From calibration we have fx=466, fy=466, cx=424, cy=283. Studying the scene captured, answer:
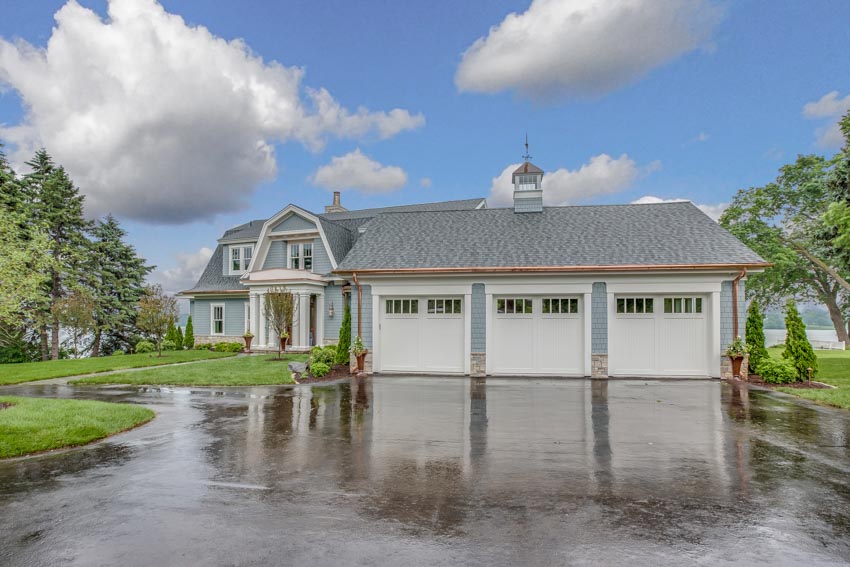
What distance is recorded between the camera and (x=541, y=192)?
18.0 meters

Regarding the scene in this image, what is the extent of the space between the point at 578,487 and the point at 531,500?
0.68 m

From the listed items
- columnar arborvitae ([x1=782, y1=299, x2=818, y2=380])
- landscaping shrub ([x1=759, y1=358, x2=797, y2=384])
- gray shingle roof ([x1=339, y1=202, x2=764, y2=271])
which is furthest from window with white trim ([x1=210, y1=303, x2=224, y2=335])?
columnar arborvitae ([x1=782, y1=299, x2=818, y2=380])

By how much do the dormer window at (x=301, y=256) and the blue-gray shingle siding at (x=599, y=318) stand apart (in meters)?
13.8

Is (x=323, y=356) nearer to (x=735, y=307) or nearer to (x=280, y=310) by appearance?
(x=280, y=310)

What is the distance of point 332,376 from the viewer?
14.4m

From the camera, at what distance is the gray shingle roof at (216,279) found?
25938 mm

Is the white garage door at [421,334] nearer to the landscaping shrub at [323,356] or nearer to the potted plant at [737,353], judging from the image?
the landscaping shrub at [323,356]

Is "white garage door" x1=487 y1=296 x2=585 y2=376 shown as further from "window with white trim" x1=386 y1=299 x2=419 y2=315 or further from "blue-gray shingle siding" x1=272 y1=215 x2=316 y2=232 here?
"blue-gray shingle siding" x1=272 y1=215 x2=316 y2=232

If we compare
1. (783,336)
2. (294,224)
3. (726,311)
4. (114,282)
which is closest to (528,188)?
(726,311)

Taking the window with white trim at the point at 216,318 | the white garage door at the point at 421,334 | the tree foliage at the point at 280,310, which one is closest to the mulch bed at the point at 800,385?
the white garage door at the point at 421,334

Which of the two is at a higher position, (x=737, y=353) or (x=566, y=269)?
(x=566, y=269)

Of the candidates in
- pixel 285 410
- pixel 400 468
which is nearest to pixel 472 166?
pixel 285 410

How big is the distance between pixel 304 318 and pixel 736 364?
55.5 feet

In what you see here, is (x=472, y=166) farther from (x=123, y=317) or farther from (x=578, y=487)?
(x=123, y=317)
